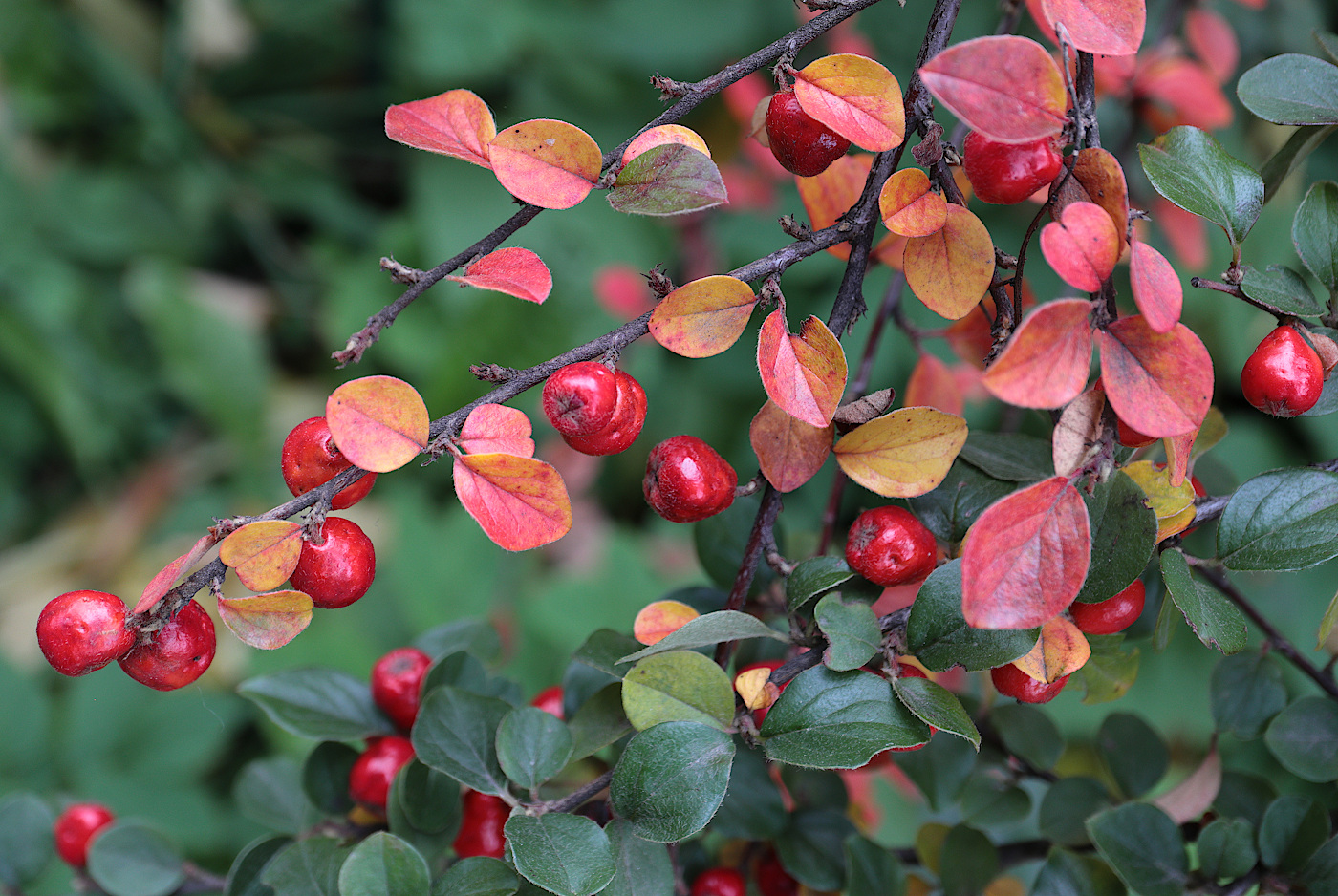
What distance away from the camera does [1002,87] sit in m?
0.28

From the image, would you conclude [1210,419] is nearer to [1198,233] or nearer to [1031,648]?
[1031,648]

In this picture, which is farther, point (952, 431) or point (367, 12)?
point (367, 12)

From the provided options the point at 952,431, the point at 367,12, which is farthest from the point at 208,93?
the point at 952,431

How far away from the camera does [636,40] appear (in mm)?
1573

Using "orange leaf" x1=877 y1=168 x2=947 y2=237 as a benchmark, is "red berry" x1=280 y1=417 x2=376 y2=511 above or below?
below

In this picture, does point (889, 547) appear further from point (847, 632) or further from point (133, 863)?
point (133, 863)

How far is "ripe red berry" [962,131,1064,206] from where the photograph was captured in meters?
→ 0.33

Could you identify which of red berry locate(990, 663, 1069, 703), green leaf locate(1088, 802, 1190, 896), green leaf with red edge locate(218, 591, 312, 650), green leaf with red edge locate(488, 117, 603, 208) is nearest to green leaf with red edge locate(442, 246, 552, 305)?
green leaf with red edge locate(488, 117, 603, 208)

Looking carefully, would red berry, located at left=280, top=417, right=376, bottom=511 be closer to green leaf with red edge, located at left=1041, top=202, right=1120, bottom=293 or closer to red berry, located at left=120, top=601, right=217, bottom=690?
red berry, located at left=120, top=601, right=217, bottom=690

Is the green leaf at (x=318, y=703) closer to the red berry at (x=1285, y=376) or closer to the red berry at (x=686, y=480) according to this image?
the red berry at (x=686, y=480)

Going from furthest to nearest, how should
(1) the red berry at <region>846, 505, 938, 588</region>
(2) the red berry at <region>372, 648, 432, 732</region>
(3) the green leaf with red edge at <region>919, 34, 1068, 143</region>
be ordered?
(2) the red berry at <region>372, 648, 432, 732</region>
(1) the red berry at <region>846, 505, 938, 588</region>
(3) the green leaf with red edge at <region>919, 34, 1068, 143</region>

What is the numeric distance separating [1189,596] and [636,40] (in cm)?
147

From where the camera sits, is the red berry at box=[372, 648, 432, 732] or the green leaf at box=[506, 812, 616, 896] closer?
the green leaf at box=[506, 812, 616, 896]

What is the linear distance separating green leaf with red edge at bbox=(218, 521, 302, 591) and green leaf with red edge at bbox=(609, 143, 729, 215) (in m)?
0.16
